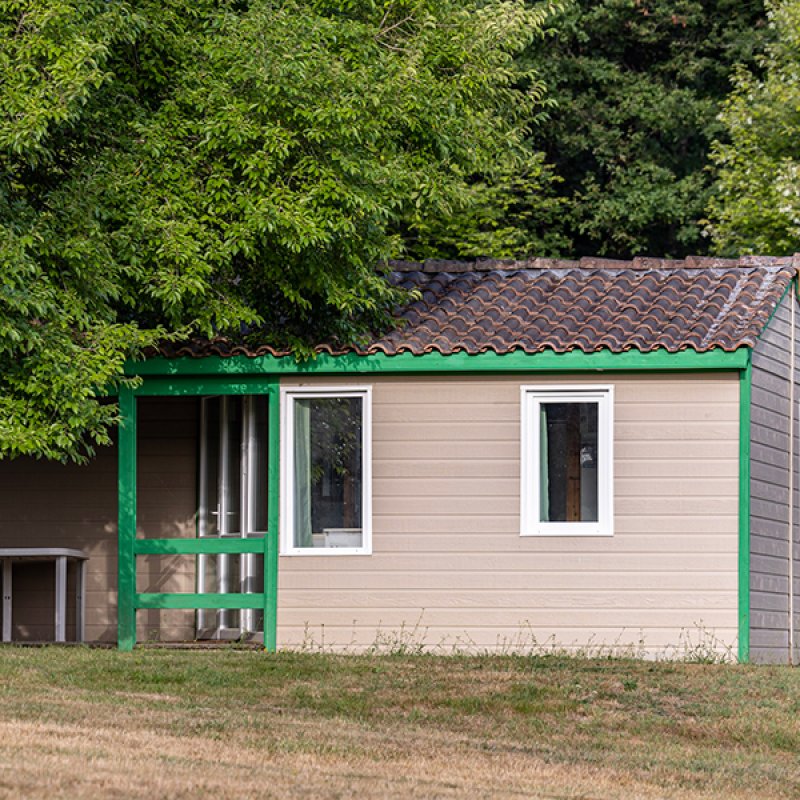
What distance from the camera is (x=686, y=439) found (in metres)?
13.8

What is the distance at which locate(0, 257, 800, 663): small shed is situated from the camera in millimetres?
13680

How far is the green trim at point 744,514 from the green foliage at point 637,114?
1571 centimetres

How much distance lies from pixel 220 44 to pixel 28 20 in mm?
1510

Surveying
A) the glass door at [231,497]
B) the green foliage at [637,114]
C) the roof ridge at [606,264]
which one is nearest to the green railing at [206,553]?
the glass door at [231,497]

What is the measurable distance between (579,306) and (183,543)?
375 cm

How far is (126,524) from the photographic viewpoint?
14.2 m

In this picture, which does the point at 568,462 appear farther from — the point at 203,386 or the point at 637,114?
the point at 637,114

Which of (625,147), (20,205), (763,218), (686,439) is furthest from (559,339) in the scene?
(625,147)

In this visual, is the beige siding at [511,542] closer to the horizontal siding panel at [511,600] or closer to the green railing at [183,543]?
the horizontal siding panel at [511,600]

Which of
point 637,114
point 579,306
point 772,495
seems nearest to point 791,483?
point 772,495

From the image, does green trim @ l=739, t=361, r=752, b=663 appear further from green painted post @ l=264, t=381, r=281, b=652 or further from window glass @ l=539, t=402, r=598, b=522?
green painted post @ l=264, t=381, r=281, b=652

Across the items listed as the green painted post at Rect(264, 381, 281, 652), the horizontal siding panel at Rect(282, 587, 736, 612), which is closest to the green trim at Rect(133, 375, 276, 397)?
the green painted post at Rect(264, 381, 281, 652)

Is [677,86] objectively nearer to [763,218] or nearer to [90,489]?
[763,218]

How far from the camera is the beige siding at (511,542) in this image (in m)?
13.7
